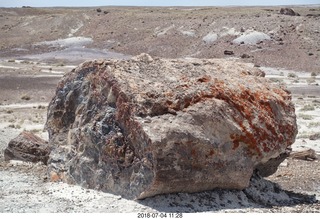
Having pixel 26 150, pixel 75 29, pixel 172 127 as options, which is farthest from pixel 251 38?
pixel 172 127

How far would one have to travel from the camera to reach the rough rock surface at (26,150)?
11672 mm

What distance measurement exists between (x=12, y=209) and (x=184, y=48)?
45.1m

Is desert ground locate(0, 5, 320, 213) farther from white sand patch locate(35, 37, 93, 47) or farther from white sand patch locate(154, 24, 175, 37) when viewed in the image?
white sand patch locate(154, 24, 175, 37)

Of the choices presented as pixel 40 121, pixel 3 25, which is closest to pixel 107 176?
pixel 40 121

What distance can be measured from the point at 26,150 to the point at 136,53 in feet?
138

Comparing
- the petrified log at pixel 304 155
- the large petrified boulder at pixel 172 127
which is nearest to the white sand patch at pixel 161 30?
the petrified log at pixel 304 155

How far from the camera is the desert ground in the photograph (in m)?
8.29

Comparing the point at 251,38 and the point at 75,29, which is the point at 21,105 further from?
the point at 75,29

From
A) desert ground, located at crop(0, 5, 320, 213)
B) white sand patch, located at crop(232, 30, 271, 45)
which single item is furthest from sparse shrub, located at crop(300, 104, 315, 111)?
white sand patch, located at crop(232, 30, 271, 45)

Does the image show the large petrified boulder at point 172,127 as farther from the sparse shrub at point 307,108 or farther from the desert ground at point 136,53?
the sparse shrub at point 307,108

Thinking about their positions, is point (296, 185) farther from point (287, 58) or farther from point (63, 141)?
point (287, 58)

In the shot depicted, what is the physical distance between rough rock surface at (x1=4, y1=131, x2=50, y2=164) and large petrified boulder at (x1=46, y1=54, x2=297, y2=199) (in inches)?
77.6

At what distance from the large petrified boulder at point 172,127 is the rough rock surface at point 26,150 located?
1972mm

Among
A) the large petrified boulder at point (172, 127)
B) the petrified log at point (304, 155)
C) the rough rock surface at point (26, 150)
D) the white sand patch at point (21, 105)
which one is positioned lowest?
the white sand patch at point (21, 105)
